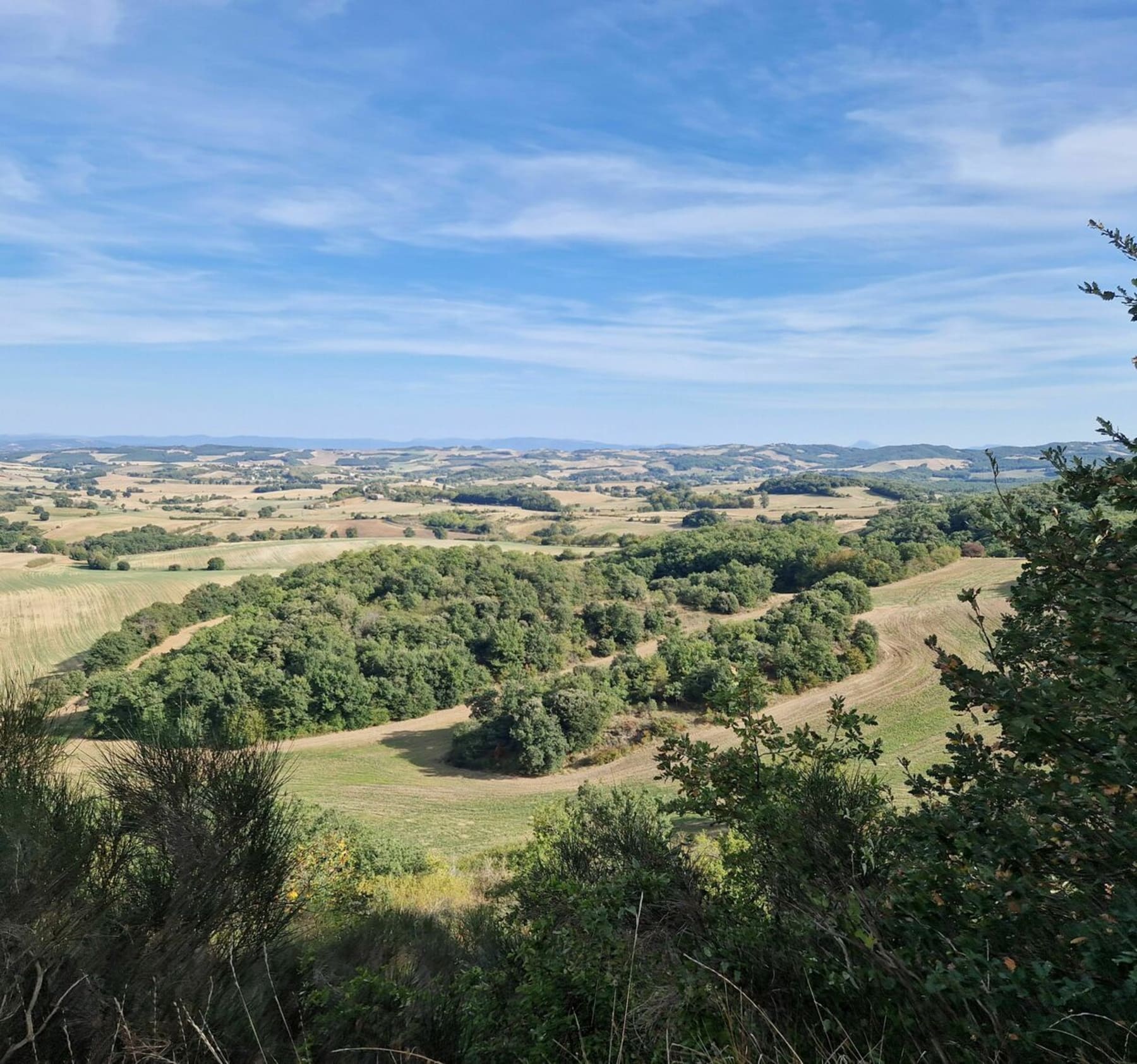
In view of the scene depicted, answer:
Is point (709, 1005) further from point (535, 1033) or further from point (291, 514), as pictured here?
point (291, 514)

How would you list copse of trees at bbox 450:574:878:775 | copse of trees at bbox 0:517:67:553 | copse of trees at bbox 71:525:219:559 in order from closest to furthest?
copse of trees at bbox 450:574:878:775, copse of trees at bbox 0:517:67:553, copse of trees at bbox 71:525:219:559

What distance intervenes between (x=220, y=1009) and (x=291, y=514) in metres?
140

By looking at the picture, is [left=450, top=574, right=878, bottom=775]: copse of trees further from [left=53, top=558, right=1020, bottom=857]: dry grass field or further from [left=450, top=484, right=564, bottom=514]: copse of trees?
[left=450, top=484, right=564, bottom=514]: copse of trees

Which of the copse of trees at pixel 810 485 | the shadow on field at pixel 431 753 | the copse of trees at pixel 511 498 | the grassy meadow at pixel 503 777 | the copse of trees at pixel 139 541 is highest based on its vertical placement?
the copse of trees at pixel 810 485

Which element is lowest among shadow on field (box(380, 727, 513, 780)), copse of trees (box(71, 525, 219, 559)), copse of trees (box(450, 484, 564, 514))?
shadow on field (box(380, 727, 513, 780))

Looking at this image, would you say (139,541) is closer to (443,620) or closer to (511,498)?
(443,620)

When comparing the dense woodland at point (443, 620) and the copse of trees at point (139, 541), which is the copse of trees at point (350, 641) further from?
the copse of trees at point (139, 541)

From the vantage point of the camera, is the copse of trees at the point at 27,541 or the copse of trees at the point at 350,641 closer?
the copse of trees at the point at 350,641

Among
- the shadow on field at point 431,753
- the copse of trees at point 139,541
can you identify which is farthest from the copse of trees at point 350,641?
the copse of trees at point 139,541

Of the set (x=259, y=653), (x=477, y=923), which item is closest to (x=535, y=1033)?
(x=477, y=923)

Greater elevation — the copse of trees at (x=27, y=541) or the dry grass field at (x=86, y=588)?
the copse of trees at (x=27, y=541)

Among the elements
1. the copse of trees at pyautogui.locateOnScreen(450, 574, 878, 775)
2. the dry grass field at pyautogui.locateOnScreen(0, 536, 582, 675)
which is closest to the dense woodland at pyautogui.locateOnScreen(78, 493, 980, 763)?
the copse of trees at pyautogui.locateOnScreen(450, 574, 878, 775)

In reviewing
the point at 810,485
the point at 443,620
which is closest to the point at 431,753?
the point at 443,620

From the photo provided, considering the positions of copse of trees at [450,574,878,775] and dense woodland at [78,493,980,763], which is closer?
copse of trees at [450,574,878,775]
